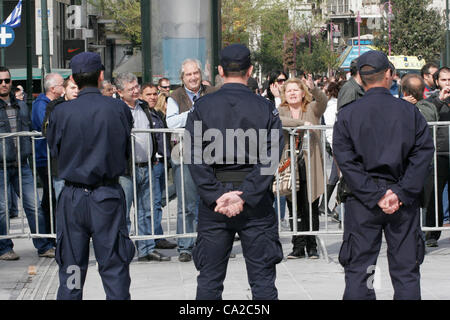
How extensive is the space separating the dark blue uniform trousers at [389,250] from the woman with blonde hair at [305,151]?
10.3 ft

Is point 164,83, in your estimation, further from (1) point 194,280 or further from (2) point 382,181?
(2) point 382,181

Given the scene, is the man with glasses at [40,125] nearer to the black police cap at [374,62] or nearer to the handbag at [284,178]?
the handbag at [284,178]

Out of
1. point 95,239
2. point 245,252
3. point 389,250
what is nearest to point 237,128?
point 245,252

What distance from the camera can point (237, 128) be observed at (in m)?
5.78

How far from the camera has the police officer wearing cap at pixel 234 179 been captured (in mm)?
5809

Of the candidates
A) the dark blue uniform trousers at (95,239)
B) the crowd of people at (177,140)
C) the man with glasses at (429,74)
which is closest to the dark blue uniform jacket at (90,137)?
the dark blue uniform trousers at (95,239)

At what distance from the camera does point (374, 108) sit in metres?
5.96

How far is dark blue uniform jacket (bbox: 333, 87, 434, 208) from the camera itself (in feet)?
19.5

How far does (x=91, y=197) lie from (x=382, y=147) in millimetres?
1872

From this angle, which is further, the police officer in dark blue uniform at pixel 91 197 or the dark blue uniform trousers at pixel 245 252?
the police officer in dark blue uniform at pixel 91 197

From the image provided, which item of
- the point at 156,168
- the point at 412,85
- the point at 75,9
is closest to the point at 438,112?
the point at 412,85

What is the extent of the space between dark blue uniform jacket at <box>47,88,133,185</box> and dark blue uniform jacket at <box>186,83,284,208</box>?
52 cm

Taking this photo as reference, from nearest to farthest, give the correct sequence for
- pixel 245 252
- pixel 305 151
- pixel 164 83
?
1. pixel 245 252
2. pixel 305 151
3. pixel 164 83
